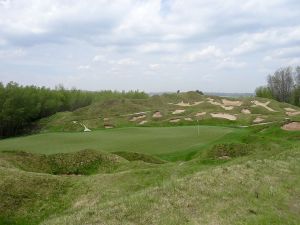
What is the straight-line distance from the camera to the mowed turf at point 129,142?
3697 centimetres

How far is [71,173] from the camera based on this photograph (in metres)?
27.2

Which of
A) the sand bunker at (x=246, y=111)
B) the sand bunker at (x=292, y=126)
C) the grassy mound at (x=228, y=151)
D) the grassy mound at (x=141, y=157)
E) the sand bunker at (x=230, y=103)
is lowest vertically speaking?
the grassy mound at (x=141, y=157)

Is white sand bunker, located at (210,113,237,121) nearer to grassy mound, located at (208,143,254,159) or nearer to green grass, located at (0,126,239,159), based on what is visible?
green grass, located at (0,126,239,159)

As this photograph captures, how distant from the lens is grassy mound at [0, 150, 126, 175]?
27.0 m

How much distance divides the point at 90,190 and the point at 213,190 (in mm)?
6711

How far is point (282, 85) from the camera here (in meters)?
125

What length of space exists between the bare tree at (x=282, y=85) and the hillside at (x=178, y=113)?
148 ft

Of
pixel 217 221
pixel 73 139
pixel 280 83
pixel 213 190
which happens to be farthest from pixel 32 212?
pixel 280 83

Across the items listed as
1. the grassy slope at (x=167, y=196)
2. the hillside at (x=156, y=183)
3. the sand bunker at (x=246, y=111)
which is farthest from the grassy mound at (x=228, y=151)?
the sand bunker at (x=246, y=111)

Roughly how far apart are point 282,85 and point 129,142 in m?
95.8

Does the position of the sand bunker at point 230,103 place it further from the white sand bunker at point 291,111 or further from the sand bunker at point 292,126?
the sand bunker at point 292,126

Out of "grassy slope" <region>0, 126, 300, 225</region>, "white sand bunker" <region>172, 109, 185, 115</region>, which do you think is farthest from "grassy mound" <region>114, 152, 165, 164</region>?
"white sand bunker" <region>172, 109, 185, 115</region>

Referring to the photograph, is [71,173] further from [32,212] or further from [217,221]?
[217,221]

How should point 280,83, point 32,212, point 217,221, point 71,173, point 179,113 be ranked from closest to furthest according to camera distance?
1. point 217,221
2. point 32,212
3. point 71,173
4. point 179,113
5. point 280,83
